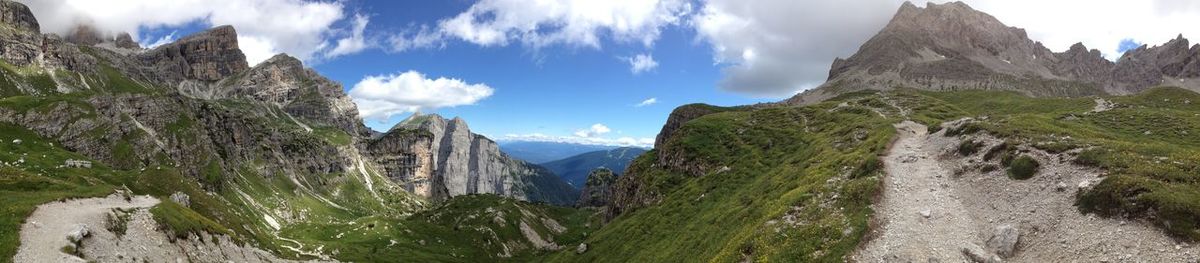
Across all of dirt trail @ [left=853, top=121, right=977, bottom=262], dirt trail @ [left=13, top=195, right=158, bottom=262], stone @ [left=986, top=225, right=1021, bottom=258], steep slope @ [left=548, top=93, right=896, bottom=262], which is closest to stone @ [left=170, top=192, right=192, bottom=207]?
dirt trail @ [left=13, top=195, right=158, bottom=262]

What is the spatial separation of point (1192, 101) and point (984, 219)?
141876 mm

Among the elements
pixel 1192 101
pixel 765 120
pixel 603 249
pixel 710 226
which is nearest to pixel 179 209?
pixel 603 249

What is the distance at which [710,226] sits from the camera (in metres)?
66.1

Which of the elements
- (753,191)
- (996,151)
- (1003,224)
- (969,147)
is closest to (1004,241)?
(1003,224)

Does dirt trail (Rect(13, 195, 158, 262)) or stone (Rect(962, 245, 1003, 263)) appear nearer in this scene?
stone (Rect(962, 245, 1003, 263))

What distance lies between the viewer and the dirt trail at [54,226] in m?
42.7

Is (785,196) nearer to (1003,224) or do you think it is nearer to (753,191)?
(1003,224)

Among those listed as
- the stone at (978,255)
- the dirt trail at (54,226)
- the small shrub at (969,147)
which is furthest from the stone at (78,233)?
the small shrub at (969,147)

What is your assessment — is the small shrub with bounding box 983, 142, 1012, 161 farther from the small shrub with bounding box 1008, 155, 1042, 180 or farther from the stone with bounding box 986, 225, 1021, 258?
the stone with bounding box 986, 225, 1021, 258

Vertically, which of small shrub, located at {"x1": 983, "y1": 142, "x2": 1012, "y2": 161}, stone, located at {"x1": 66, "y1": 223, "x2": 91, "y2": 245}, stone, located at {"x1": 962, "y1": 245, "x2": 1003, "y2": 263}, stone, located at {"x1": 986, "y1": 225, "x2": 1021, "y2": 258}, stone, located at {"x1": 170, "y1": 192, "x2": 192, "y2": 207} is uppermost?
small shrub, located at {"x1": 983, "y1": 142, "x2": 1012, "y2": 161}

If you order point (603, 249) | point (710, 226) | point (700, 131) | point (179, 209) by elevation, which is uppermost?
point (700, 131)

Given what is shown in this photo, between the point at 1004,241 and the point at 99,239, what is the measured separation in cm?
6980

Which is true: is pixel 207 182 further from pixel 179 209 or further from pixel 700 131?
pixel 700 131

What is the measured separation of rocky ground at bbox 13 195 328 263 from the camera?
44312 mm
